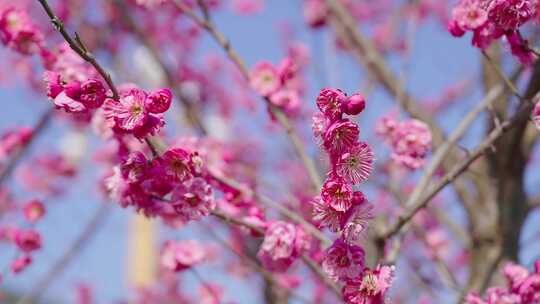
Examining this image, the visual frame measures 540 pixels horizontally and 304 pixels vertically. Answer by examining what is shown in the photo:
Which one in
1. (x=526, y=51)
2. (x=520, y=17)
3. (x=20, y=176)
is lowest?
(x=520, y=17)

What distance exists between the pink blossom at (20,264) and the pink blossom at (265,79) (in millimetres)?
1030

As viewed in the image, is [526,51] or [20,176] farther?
[20,176]

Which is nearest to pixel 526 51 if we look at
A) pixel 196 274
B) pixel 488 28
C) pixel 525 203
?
pixel 488 28

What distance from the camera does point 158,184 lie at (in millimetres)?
1584

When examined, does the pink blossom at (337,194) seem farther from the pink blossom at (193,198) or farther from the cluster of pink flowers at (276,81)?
the cluster of pink flowers at (276,81)

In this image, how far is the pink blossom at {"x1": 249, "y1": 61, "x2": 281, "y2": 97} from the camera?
89.6 inches

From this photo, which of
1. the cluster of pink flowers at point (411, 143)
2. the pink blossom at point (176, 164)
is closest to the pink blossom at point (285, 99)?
the cluster of pink flowers at point (411, 143)

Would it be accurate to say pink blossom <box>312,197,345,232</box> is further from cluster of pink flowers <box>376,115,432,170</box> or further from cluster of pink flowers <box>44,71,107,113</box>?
cluster of pink flowers <box>376,115,432,170</box>

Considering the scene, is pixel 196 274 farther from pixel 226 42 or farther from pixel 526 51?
pixel 526 51

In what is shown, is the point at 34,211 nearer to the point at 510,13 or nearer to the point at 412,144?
the point at 412,144

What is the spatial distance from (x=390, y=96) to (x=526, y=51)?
1.69 m

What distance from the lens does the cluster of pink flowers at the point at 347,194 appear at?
1.21 metres

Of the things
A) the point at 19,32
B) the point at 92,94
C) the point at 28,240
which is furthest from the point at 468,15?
the point at 28,240

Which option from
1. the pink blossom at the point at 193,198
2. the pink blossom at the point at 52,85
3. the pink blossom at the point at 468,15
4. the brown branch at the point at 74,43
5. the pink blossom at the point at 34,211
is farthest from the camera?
the pink blossom at the point at 34,211
